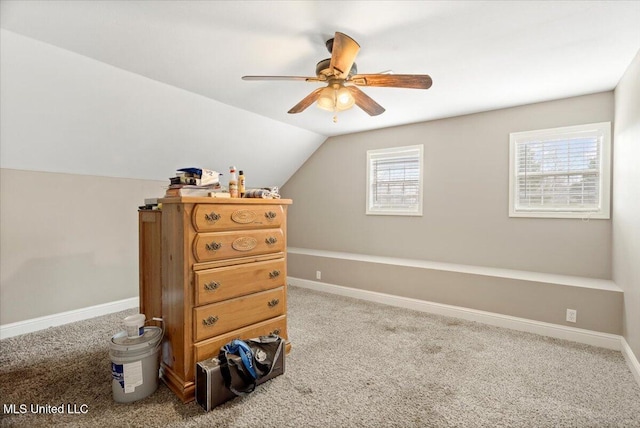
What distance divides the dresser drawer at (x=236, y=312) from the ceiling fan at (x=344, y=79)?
154 cm

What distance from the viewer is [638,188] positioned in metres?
2.23

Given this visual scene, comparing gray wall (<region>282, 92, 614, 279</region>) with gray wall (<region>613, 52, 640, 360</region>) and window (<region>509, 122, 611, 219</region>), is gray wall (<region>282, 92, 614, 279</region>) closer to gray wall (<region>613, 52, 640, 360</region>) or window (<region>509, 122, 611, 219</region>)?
window (<region>509, 122, 611, 219</region>)

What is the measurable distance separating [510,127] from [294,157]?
3.03m

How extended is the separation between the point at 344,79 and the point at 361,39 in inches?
11.3

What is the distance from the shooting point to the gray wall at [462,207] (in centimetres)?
317

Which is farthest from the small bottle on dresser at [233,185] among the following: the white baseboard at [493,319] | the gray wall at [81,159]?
the white baseboard at [493,319]

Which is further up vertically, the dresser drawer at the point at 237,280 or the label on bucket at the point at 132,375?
the dresser drawer at the point at 237,280

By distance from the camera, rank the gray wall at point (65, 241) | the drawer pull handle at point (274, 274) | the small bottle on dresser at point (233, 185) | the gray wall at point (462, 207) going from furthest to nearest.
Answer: the gray wall at point (462, 207)
the gray wall at point (65, 241)
the drawer pull handle at point (274, 274)
the small bottle on dresser at point (233, 185)

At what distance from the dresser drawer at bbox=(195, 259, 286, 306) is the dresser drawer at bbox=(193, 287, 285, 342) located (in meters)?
0.04

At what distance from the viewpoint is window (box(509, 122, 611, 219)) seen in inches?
121

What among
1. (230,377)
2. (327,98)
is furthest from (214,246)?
(327,98)

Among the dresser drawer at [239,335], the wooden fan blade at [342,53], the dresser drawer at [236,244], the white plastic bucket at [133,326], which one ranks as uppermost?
the wooden fan blade at [342,53]

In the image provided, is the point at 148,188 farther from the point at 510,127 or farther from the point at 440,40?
the point at 510,127

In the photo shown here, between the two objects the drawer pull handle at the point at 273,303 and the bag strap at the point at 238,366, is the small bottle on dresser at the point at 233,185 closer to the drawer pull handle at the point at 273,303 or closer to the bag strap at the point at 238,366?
the drawer pull handle at the point at 273,303
